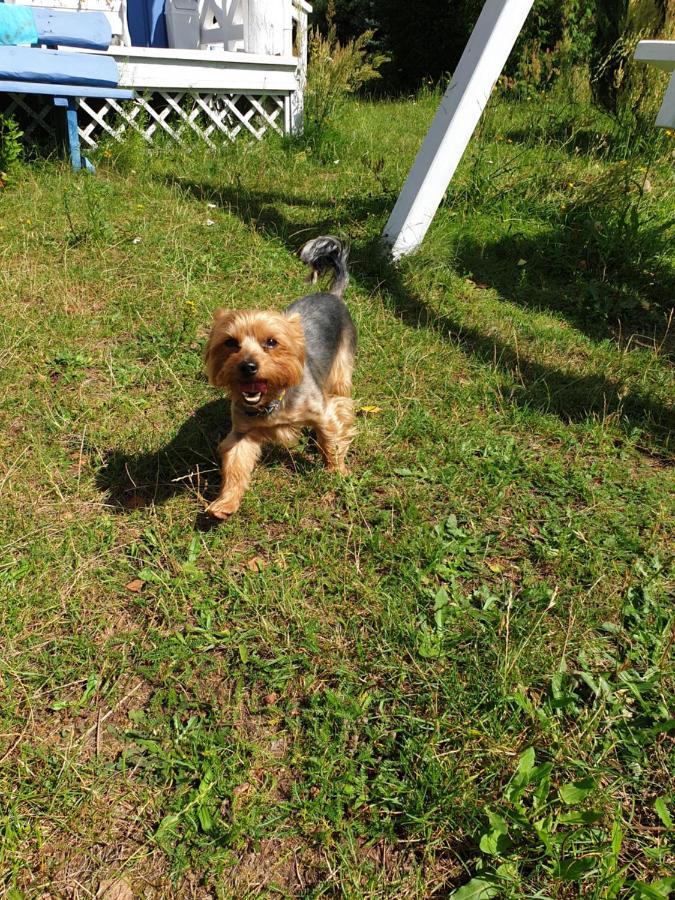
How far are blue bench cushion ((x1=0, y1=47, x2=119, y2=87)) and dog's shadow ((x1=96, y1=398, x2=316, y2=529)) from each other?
4754mm

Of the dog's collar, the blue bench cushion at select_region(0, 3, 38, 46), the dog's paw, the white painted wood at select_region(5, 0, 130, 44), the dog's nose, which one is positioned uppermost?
the white painted wood at select_region(5, 0, 130, 44)

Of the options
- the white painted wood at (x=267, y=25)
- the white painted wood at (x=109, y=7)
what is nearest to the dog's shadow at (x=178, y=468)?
the white painted wood at (x=267, y=25)

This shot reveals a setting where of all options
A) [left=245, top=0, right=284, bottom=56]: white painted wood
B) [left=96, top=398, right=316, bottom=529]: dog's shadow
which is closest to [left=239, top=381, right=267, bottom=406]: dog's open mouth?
[left=96, top=398, right=316, bottom=529]: dog's shadow

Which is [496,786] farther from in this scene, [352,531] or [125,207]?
[125,207]

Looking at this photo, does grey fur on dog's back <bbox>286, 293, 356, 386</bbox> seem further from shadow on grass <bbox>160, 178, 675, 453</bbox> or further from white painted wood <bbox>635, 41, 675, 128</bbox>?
white painted wood <bbox>635, 41, 675, 128</bbox>

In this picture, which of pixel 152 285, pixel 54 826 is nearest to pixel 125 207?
pixel 152 285

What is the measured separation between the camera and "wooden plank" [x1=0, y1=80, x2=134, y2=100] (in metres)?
6.45

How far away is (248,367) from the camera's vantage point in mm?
3133

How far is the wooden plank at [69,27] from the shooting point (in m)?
7.02

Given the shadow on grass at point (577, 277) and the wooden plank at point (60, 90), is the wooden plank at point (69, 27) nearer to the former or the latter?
the wooden plank at point (60, 90)

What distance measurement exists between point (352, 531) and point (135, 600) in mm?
1090

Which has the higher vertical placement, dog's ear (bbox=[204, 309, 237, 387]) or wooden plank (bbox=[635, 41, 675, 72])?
wooden plank (bbox=[635, 41, 675, 72])

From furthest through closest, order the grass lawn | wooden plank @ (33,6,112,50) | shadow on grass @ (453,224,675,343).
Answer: wooden plank @ (33,6,112,50), shadow on grass @ (453,224,675,343), the grass lawn

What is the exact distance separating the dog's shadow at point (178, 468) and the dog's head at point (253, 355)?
52cm
